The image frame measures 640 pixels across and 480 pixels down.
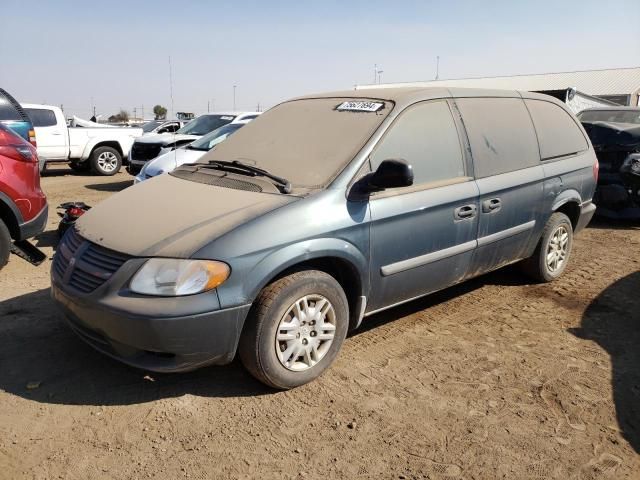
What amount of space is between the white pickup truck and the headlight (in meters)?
11.0

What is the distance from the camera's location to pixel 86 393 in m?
3.16

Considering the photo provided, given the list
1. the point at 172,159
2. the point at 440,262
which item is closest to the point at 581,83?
the point at 172,159

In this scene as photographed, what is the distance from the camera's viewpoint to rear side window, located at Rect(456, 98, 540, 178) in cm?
415

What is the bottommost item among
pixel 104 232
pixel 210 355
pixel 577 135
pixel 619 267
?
pixel 619 267

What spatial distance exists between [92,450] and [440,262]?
8.01 ft

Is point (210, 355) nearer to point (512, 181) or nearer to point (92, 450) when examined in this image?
point (92, 450)

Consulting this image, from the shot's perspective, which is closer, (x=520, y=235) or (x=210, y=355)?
(x=210, y=355)

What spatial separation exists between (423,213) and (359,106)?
35.0 inches

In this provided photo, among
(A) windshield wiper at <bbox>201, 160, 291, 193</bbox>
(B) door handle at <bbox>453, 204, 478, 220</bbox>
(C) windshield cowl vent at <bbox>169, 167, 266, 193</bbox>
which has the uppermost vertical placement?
(A) windshield wiper at <bbox>201, 160, 291, 193</bbox>

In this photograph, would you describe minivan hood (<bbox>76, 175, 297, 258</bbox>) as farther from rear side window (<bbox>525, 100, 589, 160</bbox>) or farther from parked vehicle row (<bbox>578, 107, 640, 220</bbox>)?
parked vehicle row (<bbox>578, 107, 640, 220</bbox>)

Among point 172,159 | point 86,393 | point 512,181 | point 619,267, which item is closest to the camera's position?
point 86,393

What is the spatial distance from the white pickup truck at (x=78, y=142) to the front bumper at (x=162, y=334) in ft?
35.4

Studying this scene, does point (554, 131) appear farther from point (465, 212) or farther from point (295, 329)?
point (295, 329)

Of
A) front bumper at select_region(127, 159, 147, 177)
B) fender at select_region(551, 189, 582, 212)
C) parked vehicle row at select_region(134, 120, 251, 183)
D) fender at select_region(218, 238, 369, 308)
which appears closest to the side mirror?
fender at select_region(218, 238, 369, 308)
